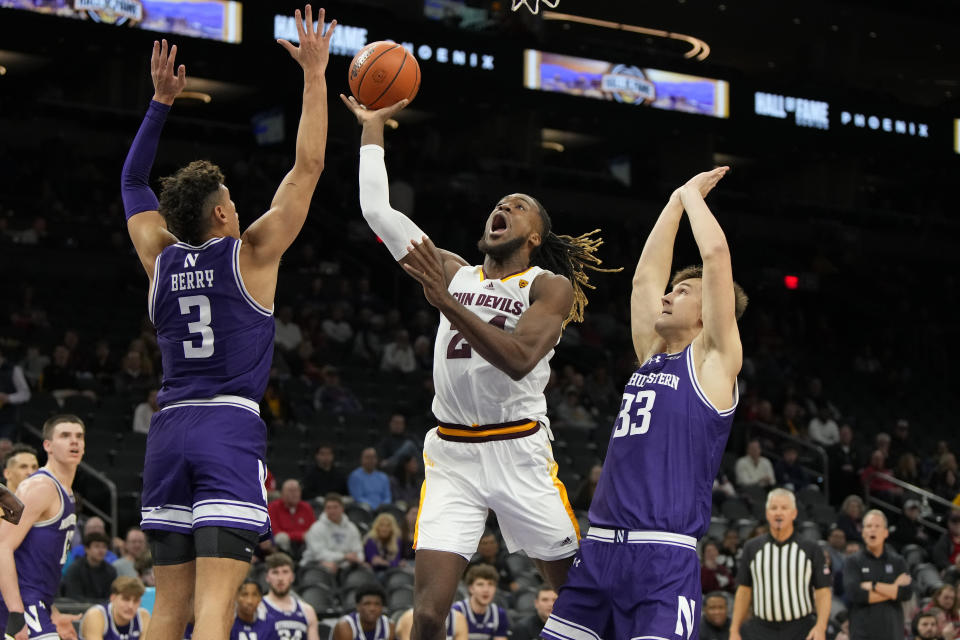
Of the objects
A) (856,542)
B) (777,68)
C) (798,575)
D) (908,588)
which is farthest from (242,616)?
(777,68)

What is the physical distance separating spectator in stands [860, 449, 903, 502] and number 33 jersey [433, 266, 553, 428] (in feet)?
45.1

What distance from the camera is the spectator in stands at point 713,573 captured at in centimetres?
1295

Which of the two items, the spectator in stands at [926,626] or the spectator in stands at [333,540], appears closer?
the spectator in stands at [926,626]

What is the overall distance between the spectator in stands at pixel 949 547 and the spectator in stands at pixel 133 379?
9.14m

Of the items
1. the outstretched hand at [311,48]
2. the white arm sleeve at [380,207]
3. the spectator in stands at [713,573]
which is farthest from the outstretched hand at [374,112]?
the spectator in stands at [713,573]

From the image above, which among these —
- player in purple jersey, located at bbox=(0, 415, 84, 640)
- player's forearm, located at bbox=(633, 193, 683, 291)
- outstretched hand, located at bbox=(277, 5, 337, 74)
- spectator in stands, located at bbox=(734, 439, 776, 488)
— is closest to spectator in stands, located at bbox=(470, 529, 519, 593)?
spectator in stands, located at bbox=(734, 439, 776, 488)

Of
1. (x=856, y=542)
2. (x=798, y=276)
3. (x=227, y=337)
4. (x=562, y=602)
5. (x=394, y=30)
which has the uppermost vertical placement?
(x=394, y=30)

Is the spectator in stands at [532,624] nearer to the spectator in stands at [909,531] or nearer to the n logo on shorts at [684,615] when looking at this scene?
the n logo on shorts at [684,615]

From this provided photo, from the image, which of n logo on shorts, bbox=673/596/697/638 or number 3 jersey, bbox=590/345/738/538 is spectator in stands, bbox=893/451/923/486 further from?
n logo on shorts, bbox=673/596/697/638

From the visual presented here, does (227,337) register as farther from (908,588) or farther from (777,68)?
(777,68)

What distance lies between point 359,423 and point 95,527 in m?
5.09

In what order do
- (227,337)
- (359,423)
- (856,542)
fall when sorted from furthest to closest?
(359,423)
(856,542)
(227,337)

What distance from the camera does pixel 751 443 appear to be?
16.9m

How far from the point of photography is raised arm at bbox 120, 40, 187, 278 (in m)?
5.25
